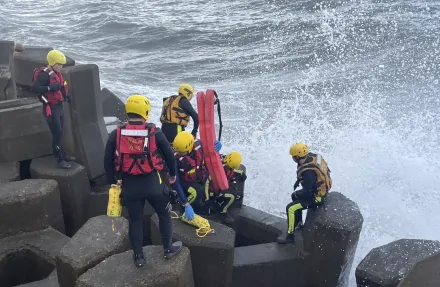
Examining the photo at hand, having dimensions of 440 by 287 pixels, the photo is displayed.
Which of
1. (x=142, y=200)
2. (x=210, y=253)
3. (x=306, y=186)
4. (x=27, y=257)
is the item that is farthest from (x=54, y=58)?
(x=306, y=186)

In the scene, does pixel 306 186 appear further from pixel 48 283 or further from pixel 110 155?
pixel 48 283

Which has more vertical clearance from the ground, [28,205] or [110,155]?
[110,155]

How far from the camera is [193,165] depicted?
6.06 m

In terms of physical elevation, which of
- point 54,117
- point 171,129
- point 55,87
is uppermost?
point 55,87

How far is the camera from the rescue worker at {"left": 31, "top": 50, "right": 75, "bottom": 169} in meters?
6.36

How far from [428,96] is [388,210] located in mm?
5885

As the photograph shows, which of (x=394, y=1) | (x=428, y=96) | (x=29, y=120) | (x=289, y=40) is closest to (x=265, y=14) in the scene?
(x=289, y=40)

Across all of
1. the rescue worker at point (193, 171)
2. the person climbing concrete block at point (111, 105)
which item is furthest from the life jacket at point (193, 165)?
the person climbing concrete block at point (111, 105)

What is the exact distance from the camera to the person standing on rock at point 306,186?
5809 millimetres

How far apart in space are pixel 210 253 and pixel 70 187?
2.43 metres

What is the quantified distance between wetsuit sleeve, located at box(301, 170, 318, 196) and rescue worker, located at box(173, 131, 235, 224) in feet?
3.77

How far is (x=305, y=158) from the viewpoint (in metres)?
6.07

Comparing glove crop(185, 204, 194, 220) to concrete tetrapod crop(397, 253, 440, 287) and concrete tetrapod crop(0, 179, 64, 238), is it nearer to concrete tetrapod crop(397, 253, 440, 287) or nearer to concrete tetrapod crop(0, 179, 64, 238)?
concrete tetrapod crop(0, 179, 64, 238)

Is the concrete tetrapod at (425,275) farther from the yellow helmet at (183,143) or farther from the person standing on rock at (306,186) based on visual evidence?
the yellow helmet at (183,143)
